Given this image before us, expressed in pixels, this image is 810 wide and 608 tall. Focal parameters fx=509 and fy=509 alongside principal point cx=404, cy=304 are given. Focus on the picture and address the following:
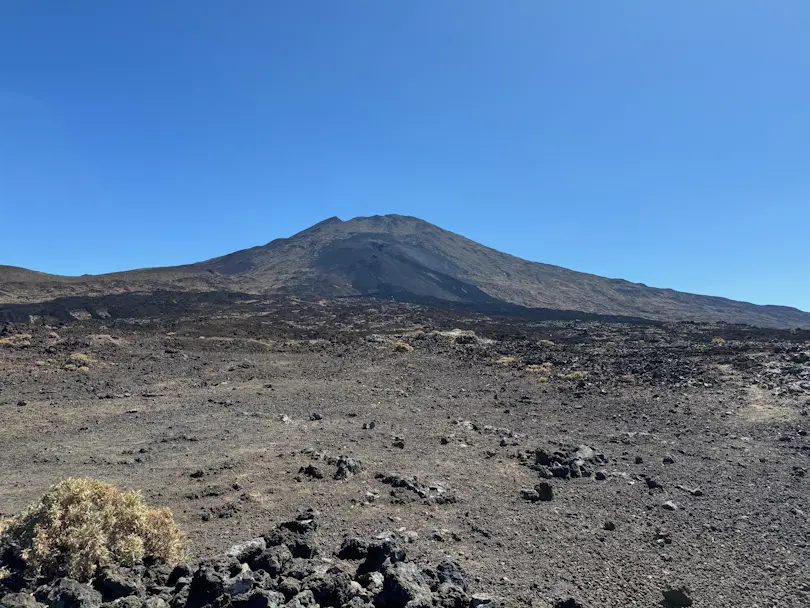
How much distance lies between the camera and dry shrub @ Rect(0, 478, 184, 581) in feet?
13.3

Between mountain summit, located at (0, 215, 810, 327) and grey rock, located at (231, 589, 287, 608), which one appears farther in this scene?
mountain summit, located at (0, 215, 810, 327)

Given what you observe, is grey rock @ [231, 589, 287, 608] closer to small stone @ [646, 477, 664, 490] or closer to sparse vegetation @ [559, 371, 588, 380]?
small stone @ [646, 477, 664, 490]

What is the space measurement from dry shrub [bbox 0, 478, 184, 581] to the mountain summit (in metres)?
57.6

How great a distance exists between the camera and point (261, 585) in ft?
12.2

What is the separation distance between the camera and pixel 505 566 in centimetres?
516

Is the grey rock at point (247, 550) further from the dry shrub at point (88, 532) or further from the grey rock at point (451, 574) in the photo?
the grey rock at point (451, 574)

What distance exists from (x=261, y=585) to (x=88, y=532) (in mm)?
1629

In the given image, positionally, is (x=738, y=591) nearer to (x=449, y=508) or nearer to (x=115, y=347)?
(x=449, y=508)

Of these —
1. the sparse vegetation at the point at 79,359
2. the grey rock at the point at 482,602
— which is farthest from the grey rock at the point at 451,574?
the sparse vegetation at the point at 79,359

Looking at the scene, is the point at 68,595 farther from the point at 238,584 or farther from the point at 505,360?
the point at 505,360

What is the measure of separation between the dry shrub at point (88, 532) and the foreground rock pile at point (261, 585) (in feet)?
0.41

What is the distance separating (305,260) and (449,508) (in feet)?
324

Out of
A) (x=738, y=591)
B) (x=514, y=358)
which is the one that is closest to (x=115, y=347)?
(x=514, y=358)

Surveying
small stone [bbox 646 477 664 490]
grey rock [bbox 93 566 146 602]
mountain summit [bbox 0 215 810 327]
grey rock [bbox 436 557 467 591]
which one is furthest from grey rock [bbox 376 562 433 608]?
mountain summit [bbox 0 215 810 327]
